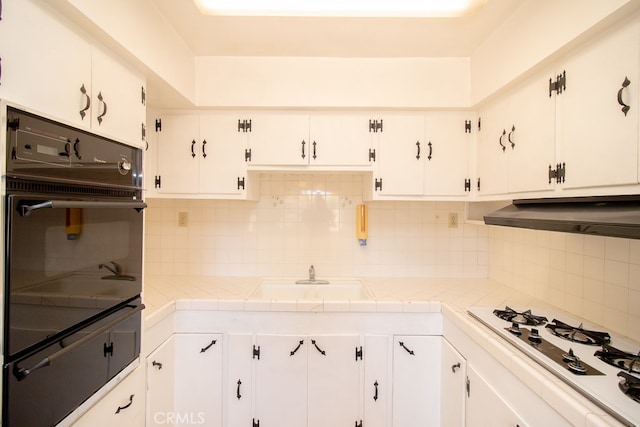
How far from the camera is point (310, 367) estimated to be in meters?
1.69

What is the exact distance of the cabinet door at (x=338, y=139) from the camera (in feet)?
6.38

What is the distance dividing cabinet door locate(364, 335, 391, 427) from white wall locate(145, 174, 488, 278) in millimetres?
673

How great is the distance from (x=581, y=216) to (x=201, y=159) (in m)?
2.04

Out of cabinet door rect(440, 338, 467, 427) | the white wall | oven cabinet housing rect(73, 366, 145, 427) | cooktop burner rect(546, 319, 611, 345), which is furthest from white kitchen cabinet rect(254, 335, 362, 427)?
cooktop burner rect(546, 319, 611, 345)

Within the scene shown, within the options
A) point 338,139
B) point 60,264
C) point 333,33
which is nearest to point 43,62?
point 60,264

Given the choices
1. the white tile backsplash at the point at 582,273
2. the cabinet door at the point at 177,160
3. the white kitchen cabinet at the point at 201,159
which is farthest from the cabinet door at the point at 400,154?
the cabinet door at the point at 177,160

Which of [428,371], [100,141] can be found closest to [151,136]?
[100,141]

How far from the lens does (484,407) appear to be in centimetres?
125

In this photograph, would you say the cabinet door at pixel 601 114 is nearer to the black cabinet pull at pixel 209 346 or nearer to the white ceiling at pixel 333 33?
the white ceiling at pixel 333 33

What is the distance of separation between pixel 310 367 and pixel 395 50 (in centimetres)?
205

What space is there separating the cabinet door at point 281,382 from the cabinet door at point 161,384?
0.50 meters

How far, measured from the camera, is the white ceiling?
149cm

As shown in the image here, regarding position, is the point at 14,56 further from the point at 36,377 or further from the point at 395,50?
the point at 395,50

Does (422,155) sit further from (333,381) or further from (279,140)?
(333,381)
